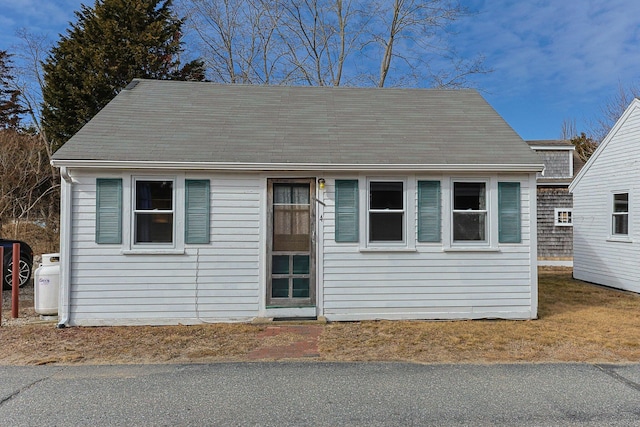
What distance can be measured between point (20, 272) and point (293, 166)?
7.90 m

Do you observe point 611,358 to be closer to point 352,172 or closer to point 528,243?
point 528,243

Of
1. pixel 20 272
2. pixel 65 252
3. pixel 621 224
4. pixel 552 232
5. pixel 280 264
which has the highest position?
pixel 621 224

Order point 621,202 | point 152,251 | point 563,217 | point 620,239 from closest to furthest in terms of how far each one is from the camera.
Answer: point 152,251 → point 620,239 → point 621,202 → point 563,217

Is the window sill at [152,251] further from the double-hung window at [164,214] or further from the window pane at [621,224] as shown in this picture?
the window pane at [621,224]

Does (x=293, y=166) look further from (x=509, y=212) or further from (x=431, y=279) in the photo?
(x=509, y=212)

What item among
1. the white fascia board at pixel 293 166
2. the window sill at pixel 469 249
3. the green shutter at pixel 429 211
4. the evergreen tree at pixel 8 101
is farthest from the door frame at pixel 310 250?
the evergreen tree at pixel 8 101

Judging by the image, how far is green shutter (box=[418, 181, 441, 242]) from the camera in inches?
267

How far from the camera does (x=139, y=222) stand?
6.54 meters

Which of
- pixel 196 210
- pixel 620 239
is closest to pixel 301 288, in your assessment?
pixel 196 210

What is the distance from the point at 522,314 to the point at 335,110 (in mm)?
5594

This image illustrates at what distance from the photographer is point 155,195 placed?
6.56 metres

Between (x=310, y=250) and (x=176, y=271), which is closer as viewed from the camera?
(x=176, y=271)

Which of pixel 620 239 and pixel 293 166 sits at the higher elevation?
pixel 293 166

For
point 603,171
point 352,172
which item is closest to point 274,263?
point 352,172
